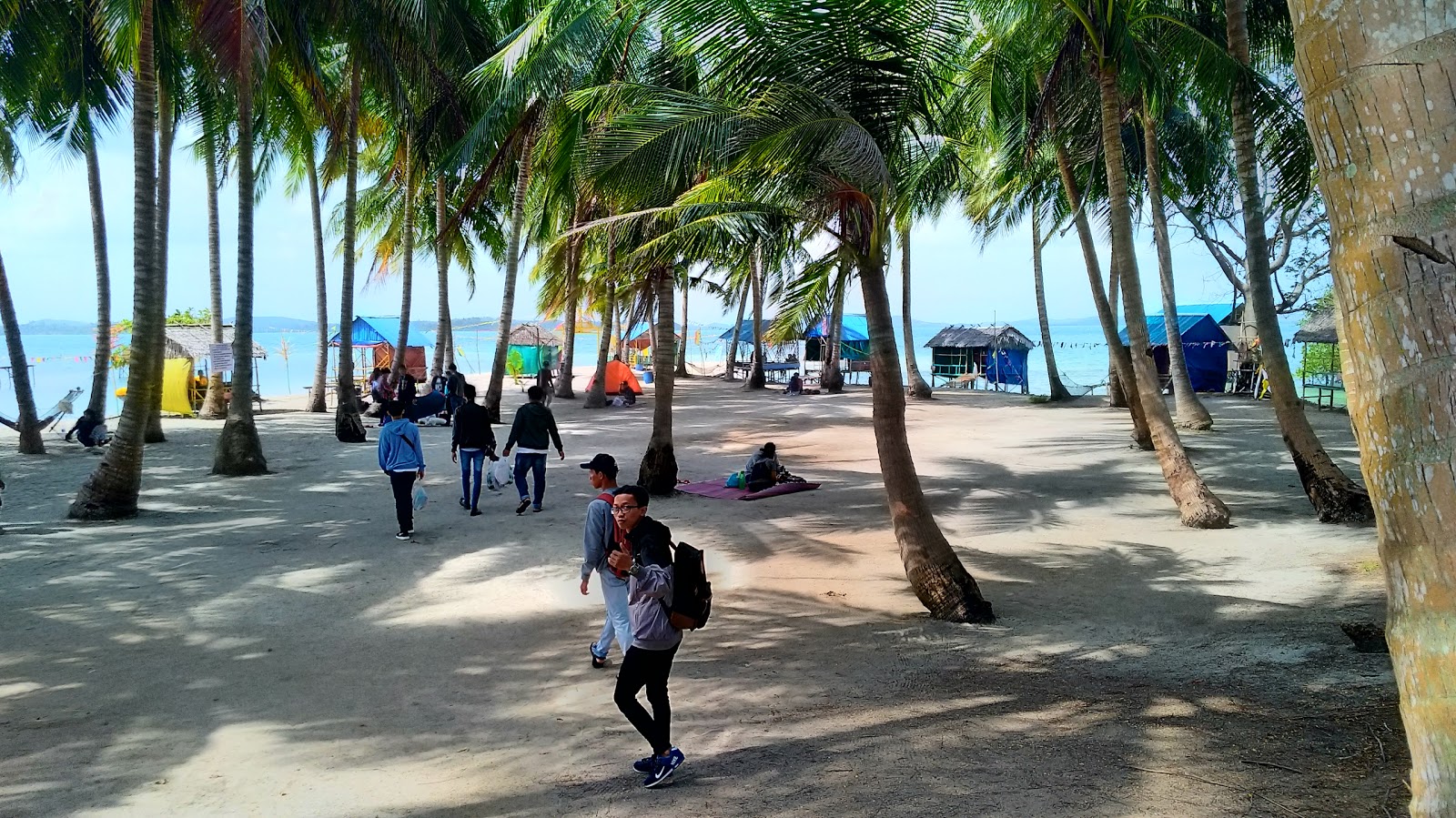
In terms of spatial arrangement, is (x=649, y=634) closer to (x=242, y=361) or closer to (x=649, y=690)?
(x=649, y=690)

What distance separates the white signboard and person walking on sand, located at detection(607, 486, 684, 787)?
18.9 metres

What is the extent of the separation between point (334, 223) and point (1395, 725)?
32753 millimetres

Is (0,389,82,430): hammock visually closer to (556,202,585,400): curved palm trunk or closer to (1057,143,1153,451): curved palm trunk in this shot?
(556,202,585,400): curved palm trunk

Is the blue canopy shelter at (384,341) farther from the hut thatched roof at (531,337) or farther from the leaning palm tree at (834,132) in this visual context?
the leaning palm tree at (834,132)

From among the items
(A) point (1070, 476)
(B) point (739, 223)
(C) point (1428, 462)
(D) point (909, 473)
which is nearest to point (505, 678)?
(D) point (909, 473)

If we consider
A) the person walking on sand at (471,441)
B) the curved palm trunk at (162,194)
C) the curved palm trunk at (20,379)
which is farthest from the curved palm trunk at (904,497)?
the curved palm trunk at (20,379)

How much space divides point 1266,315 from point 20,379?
1773 cm

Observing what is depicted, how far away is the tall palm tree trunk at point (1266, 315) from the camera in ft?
34.1

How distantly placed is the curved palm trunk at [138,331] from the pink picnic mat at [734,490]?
622cm

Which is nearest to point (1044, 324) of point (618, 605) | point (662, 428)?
point (662, 428)

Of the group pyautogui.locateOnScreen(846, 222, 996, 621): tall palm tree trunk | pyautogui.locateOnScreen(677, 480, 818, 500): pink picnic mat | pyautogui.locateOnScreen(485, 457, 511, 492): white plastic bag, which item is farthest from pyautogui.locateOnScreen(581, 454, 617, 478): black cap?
pyautogui.locateOnScreen(485, 457, 511, 492): white plastic bag

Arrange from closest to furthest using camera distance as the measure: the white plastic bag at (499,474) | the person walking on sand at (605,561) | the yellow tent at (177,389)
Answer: the person walking on sand at (605,561), the white plastic bag at (499,474), the yellow tent at (177,389)

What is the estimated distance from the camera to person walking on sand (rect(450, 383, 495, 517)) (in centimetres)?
1135

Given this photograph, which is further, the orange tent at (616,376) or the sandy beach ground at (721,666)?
the orange tent at (616,376)
